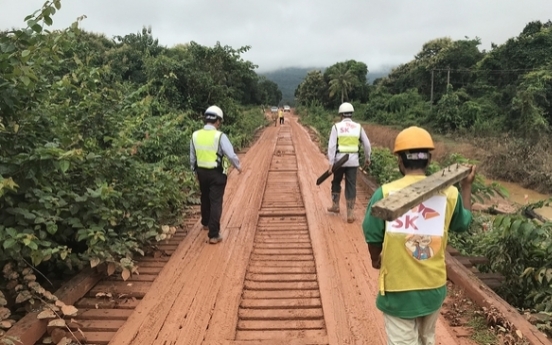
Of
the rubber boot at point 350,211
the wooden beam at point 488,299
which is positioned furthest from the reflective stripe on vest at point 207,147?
the wooden beam at point 488,299

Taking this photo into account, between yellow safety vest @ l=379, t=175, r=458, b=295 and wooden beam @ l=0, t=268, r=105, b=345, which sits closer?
yellow safety vest @ l=379, t=175, r=458, b=295

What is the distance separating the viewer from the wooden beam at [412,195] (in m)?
2.15

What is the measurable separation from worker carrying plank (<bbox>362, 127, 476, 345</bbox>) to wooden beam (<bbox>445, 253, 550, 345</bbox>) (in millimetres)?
1469

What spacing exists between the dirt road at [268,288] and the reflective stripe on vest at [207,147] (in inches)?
45.0

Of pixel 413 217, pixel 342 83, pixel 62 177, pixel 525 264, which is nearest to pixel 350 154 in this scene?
pixel 525 264

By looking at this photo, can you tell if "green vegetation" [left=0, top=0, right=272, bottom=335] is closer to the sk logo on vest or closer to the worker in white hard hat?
the worker in white hard hat

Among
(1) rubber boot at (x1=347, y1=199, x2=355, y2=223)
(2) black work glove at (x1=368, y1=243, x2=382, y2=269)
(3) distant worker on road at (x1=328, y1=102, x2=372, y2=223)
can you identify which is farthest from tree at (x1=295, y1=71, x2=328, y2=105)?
(2) black work glove at (x1=368, y1=243, x2=382, y2=269)

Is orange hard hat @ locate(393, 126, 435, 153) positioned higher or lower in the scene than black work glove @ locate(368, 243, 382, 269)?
higher

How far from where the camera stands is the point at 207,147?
6078 mm

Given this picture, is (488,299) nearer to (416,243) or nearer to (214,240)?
(416,243)

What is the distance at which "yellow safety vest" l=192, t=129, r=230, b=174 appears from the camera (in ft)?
19.9

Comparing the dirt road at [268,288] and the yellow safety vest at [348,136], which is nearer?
the dirt road at [268,288]

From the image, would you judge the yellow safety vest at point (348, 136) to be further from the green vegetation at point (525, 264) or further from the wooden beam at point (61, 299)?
the wooden beam at point (61, 299)

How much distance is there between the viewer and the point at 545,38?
32.6m
